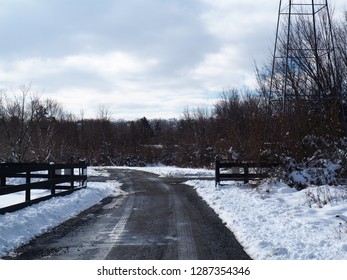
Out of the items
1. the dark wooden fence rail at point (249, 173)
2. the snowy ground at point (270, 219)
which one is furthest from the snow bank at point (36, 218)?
the dark wooden fence rail at point (249, 173)

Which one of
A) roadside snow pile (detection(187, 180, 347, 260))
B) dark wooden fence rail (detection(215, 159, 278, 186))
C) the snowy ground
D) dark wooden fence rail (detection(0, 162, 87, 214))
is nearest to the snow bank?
the snowy ground

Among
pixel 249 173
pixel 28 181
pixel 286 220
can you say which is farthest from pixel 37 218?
pixel 249 173

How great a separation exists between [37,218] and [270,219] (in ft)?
18.0

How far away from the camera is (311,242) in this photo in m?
6.87

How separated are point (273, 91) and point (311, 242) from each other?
16.6 meters

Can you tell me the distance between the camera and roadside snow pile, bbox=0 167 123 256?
7637 mm

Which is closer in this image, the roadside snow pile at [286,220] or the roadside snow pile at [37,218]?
the roadside snow pile at [286,220]

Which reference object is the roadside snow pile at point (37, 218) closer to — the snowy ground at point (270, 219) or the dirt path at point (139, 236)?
the snowy ground at point (270, 219)

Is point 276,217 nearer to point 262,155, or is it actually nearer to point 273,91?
point 262,155

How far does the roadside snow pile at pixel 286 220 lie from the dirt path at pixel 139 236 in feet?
1.20

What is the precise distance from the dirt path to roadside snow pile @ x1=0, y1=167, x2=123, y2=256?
0.88 feet

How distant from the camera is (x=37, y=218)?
378 inches

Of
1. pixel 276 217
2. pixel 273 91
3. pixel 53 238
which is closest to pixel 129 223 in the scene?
pixel 53 238

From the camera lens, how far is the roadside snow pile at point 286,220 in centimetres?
648
